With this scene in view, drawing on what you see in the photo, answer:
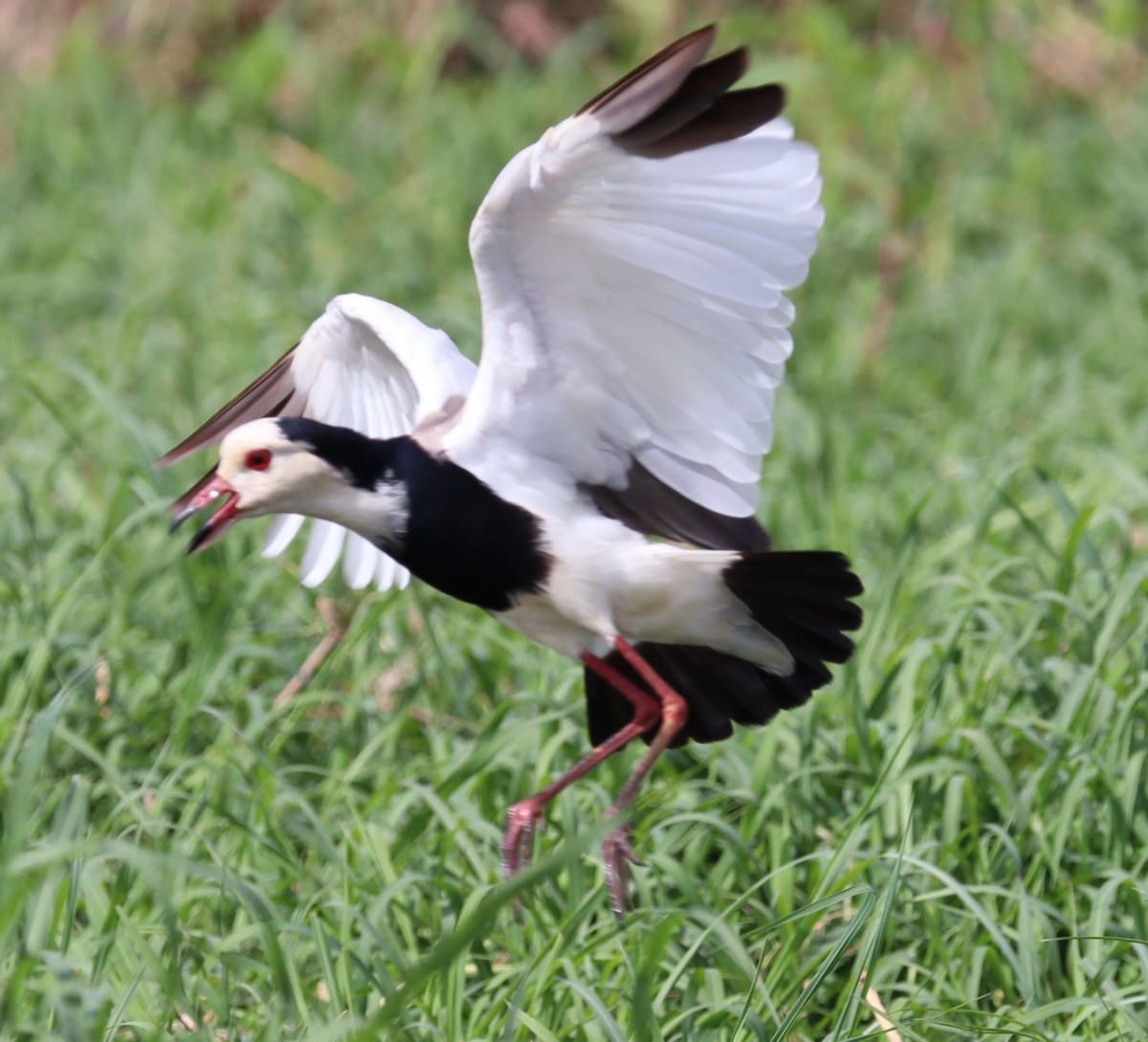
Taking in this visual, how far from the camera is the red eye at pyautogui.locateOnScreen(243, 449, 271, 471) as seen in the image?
9.83 ft

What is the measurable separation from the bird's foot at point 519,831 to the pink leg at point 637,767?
13 centimetres

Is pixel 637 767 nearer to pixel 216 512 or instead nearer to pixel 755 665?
pixel 755 665

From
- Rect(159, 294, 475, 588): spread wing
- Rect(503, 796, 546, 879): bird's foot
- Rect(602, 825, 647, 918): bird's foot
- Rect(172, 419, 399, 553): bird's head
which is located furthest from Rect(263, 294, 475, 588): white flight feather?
Rect(602, 825, 647, 918): bird's foot

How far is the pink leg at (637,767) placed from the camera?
9.36 feet

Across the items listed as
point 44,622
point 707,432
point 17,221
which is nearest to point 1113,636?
point 707,432

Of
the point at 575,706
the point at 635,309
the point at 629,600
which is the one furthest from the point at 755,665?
the point at 635,309

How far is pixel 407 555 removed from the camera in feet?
9.91

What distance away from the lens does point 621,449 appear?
3.21 metres

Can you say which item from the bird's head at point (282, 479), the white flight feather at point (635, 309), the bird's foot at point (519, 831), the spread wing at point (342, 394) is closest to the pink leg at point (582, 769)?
the bird's foot at point (519, 831)

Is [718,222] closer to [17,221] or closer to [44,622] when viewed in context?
[44,622]

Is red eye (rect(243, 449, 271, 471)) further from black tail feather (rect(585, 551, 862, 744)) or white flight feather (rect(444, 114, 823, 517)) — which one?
black tail feather (rect(585, 551, 862, 744))

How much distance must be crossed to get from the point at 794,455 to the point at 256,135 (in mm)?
3937

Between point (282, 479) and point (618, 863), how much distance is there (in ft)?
2.86

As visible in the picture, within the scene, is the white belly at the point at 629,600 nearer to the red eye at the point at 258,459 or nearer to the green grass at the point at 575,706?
the green grass at the point at 575,706
